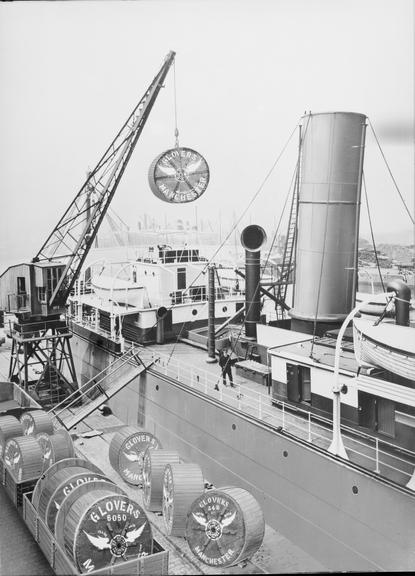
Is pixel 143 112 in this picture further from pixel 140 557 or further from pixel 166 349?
pixel 140 557

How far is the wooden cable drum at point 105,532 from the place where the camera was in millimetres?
6762

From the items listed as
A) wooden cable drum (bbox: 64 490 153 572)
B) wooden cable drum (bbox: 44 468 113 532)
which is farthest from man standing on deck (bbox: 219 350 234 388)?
wooden cable drum (bbox: 64 490 153 572)

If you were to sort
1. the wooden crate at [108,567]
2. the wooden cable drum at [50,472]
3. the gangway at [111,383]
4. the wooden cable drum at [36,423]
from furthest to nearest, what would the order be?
the gangway at [111,383] < the wooden cable drum at [36,423] < the wooden cable drum at [50,472] < the wooden crate at [108,567]

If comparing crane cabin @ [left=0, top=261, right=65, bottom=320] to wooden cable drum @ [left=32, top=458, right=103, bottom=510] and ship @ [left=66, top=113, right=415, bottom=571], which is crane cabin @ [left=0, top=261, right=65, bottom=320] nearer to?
ship @ [left=66, top=113, right=415, bottom=571]

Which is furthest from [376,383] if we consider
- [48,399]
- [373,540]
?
[48,399]

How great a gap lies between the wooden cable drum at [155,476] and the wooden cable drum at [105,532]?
6.42 ft

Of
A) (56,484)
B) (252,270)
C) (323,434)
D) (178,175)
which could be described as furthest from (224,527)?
(178,175)

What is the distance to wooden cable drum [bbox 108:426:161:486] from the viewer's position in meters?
10.4

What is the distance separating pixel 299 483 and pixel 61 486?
378cm

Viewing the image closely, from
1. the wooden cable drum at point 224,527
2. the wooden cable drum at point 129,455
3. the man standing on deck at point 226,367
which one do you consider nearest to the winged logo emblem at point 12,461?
the wooden cable drum at point 129,455

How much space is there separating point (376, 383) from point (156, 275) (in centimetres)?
1049

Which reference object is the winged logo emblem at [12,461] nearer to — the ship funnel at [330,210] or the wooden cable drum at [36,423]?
the wooden cable drum at [36,423]

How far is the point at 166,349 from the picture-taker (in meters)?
15.3

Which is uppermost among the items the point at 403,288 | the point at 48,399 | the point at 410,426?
the point at 403,288
